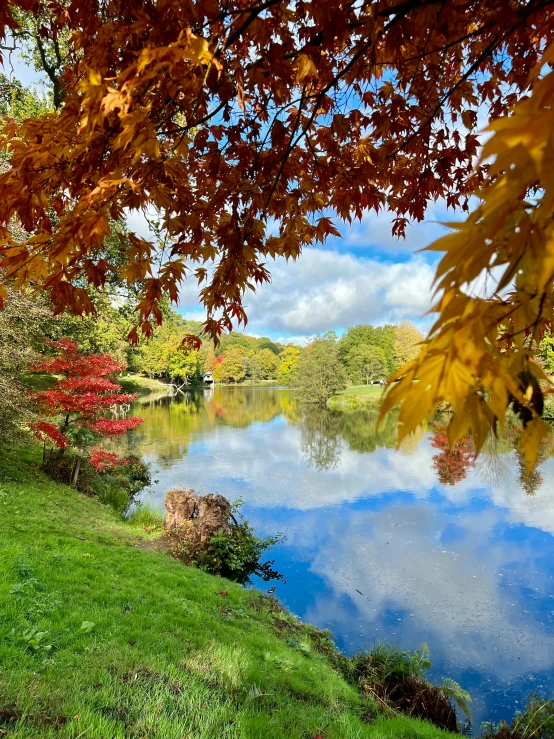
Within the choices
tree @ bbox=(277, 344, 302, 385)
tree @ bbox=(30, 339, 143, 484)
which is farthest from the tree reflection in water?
→ tree @ bbox=(277, 344, 302, 385)

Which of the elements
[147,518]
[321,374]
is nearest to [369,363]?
[321,374]

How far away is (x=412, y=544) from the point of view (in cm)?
861

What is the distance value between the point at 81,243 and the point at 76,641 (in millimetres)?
3019

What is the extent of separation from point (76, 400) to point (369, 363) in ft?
148

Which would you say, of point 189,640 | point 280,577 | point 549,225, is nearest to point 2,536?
point 189,640

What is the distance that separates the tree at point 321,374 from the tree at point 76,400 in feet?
104

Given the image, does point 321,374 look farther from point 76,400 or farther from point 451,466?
point 76,400

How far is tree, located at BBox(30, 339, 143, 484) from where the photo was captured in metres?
8.24

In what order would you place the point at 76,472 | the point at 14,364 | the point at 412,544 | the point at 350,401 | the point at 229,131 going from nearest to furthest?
1. the point at 229,131
2. the point at 14,364
3. the point at 412,544
4. the point at 76,472
5. the point at 350,401

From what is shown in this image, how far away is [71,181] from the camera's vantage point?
1793 mm

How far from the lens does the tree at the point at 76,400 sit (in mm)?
8242

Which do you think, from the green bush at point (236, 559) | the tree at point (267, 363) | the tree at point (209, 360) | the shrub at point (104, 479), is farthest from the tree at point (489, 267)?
the tree at point (267, 363)

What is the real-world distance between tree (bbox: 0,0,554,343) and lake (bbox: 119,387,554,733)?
4.72ft

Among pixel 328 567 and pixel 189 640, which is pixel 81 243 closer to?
pixel 189 640
